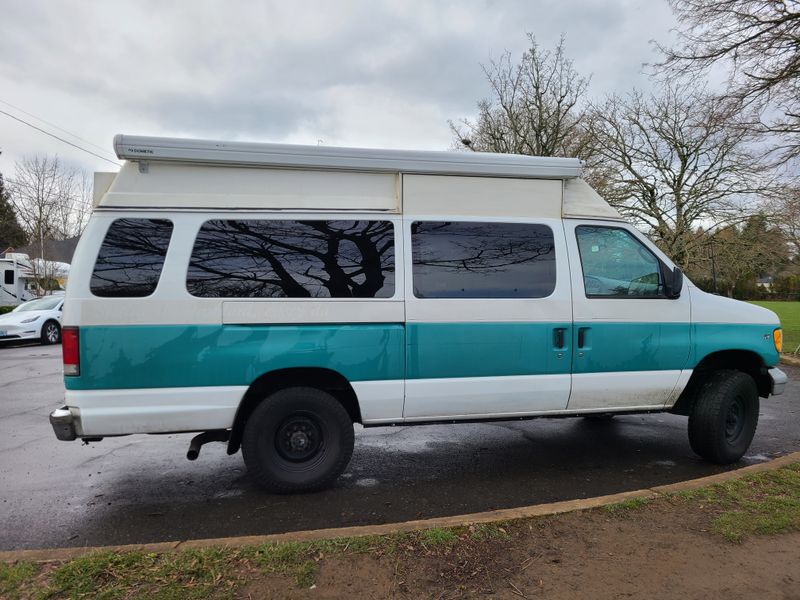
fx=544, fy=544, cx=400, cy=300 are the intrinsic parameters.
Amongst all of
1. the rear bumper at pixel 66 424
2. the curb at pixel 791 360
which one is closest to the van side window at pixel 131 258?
the rear bumper at pixel 66 424

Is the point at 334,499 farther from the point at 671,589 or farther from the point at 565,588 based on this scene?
the point at 671,589

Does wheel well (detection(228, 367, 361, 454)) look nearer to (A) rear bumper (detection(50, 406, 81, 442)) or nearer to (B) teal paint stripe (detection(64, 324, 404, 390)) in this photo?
(B) teal paint stripe (detection(64, 324, 404, 390))

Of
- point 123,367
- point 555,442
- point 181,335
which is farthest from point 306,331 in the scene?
point 555,442

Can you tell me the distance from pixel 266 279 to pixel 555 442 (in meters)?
3.64

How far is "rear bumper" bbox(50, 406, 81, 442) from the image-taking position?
12.2 ft

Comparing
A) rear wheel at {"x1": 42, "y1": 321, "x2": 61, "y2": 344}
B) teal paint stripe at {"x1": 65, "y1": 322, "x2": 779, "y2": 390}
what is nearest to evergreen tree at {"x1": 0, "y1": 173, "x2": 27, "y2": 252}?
rear wheel at {"x1": 42, "y1": 321, "x2": 61, "y2": 344}

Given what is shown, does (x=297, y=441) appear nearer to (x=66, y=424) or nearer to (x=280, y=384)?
(x=280, y=384)

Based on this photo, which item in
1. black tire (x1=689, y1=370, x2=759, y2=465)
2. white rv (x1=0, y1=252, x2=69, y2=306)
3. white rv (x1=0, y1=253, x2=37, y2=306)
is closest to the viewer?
black tire (x1=689, y1=370, x2=759, y2=465)

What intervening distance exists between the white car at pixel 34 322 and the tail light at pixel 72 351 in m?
14.2

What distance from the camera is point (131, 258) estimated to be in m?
3.86

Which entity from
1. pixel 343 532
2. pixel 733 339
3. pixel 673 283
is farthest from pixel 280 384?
pixel 733 339

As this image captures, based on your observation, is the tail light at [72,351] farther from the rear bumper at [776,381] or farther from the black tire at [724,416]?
the rear bumper at [776,381]

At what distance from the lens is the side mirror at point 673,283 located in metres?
4.71

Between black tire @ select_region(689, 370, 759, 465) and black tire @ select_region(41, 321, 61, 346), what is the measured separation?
55.9ft
